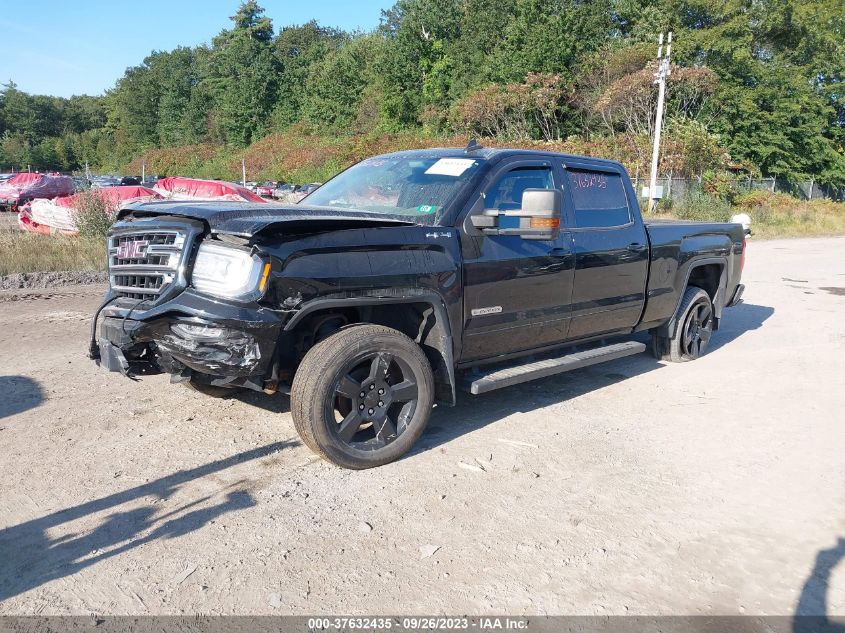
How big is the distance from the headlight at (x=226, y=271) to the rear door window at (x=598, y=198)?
9.06 ft

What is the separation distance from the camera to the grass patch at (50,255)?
403 inches

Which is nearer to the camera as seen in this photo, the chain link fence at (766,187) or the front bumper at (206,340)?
the front bumper at (206,340)

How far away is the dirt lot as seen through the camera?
293 centimetres

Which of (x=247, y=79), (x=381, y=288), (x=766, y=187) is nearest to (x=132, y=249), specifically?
(x=381, y=288)

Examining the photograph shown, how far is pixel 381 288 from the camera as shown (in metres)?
3.99

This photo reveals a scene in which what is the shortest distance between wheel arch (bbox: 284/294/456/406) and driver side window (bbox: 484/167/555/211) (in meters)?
0.88

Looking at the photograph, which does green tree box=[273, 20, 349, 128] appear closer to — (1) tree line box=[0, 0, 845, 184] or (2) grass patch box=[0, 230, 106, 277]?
(1) tree line box=[0, 0, 845, 184]

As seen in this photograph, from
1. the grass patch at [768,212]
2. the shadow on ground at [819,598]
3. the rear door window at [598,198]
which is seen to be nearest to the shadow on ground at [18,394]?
the rear door window at [598,198]

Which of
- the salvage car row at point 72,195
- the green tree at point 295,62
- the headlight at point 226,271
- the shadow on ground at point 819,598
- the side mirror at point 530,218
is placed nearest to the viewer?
the shadow on ground at point 819,598

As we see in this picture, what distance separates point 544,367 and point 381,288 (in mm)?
1611

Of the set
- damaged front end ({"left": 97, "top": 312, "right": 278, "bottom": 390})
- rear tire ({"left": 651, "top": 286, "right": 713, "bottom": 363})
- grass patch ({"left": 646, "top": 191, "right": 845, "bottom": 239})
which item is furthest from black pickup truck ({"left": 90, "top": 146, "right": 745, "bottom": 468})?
grass patch ({"left": 646, "top": 191, "right": 845, "bottom": 239})

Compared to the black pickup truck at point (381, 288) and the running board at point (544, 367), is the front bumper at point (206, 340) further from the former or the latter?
the running board at point (544, 367)

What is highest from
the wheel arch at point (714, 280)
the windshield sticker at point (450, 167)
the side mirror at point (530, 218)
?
the windshield sticker at point (450, 167)

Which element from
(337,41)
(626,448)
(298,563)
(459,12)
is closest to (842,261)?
(626,448)
